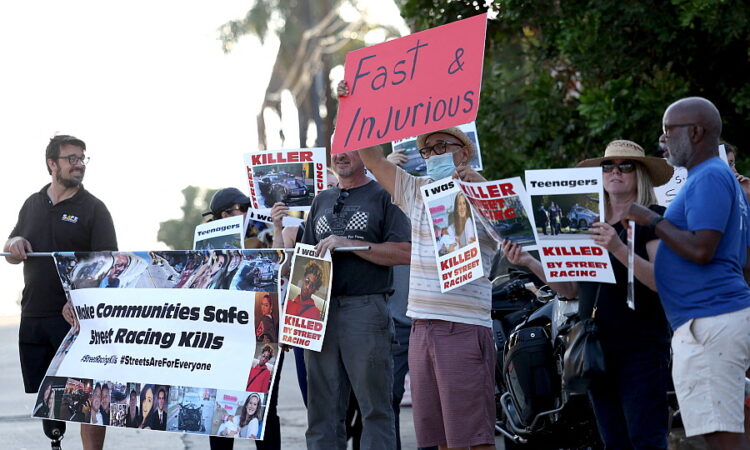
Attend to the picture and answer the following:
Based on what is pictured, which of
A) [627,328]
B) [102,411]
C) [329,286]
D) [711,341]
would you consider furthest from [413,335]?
[102,411]

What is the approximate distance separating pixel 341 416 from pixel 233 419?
0.63 m

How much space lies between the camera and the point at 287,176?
7148 millimetres

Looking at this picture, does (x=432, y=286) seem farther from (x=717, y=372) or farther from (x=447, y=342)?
(x=717, y=372)

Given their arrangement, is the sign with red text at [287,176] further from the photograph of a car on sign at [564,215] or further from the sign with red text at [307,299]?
the photograph of a car on sign at [564,215]

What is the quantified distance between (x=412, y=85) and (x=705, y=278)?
1904 millimetres

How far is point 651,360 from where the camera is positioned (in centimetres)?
530

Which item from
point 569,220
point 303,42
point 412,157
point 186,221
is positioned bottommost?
point 569,220

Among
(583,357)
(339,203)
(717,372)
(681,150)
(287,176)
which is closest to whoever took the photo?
(717,372)

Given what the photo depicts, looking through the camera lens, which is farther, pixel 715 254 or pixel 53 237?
pixel 53 237

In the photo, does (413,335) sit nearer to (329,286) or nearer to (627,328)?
(329,286)

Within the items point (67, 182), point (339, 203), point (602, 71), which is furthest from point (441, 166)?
point (602, 71)

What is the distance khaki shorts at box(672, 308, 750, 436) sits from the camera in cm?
461

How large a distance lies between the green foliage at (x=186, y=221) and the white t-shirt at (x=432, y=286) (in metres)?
32.7

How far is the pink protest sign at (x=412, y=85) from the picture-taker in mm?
5605
